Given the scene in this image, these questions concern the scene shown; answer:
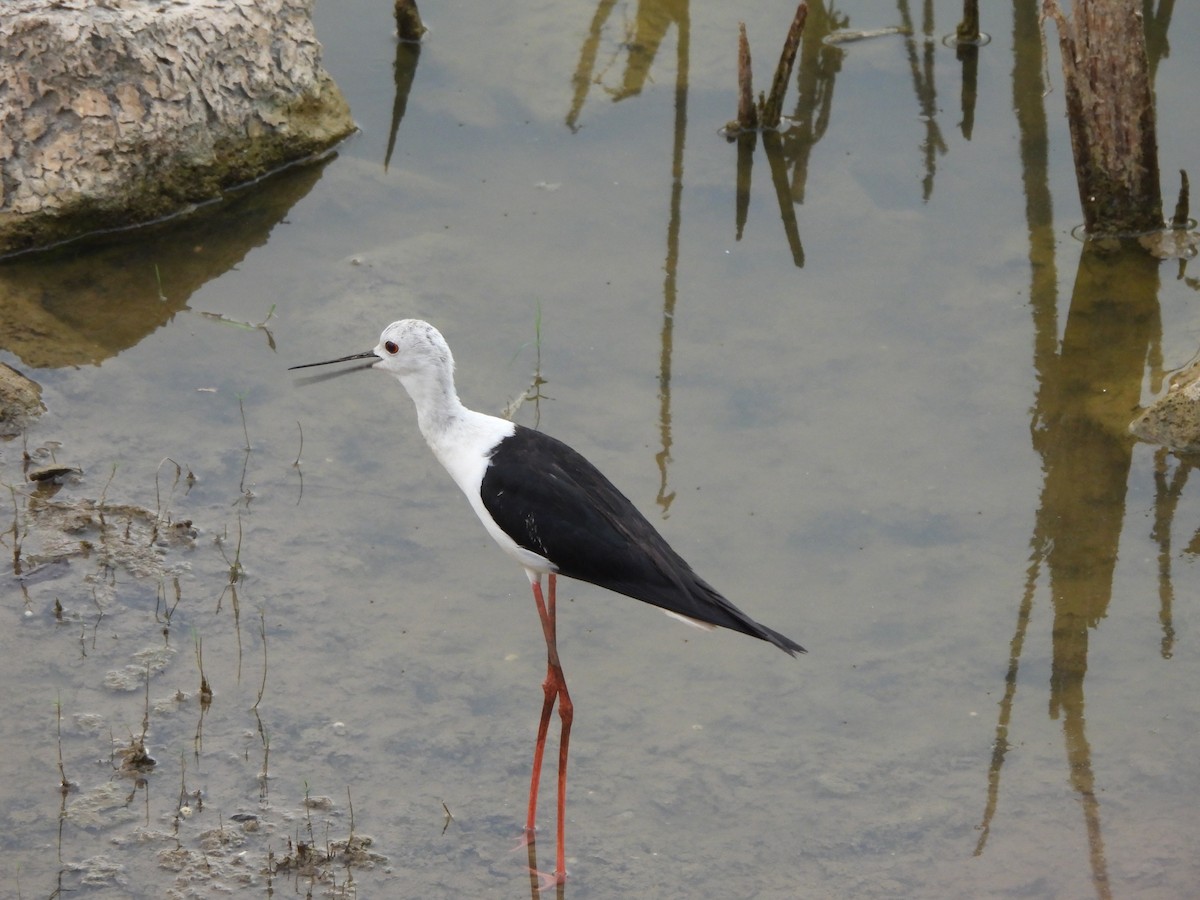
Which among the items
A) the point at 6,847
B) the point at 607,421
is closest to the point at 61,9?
the point at 607,421

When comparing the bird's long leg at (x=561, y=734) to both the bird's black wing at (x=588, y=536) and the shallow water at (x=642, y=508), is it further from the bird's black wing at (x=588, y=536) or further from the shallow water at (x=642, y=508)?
the bird's black wing at (x=588, y=536)

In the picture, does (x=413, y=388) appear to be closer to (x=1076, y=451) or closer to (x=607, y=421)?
(x=607, y=421)

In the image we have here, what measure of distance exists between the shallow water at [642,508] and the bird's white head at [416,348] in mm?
1113

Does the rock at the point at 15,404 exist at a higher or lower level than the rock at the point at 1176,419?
lower

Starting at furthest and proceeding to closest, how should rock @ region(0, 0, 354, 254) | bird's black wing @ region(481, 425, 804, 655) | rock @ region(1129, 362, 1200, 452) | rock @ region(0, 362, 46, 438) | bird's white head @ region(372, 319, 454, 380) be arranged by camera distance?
rock @ region(0, 0, 354, 254) → rock @ region(1129, 362, 1200, 452) → rock @ region(0, 362, 46, 438) → bird's white head @ region(372, 319, 454, 380) → bird's black wing @ region(481, 425, 804, 655)

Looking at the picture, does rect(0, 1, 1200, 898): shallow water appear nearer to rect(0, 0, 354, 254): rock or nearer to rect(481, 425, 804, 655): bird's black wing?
rect(0, 0, 354, 254): rock

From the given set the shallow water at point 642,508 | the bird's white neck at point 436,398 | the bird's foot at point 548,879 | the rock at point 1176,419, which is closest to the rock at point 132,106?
the shallow water at point 642,508

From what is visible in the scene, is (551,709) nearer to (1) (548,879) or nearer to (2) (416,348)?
(1) (548,879)

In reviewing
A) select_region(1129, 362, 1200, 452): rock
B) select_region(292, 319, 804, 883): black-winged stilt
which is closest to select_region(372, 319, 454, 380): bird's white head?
select_region(292, 319, 804, 883): black-winged stilt

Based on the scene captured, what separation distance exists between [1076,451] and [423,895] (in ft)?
11.9

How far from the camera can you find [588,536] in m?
5.00

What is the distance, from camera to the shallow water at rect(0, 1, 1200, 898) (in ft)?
16.7

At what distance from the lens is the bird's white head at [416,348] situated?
5203 millimetres

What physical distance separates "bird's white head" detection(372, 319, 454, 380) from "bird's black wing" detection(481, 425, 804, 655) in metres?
0.39
